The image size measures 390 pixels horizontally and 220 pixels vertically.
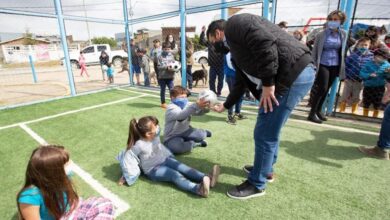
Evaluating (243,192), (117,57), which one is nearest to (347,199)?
(243,192)

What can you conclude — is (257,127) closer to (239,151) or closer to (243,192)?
(243,192)

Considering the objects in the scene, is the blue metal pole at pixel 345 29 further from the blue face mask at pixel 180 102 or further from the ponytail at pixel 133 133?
the ponytail at pixel 133 133

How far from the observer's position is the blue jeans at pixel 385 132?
3.04m

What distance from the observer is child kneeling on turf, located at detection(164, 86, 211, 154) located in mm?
3139

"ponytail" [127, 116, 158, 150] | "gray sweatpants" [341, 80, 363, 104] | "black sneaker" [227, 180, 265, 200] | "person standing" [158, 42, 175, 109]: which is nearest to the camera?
"black sneaker" [227, 180, 265, 200]

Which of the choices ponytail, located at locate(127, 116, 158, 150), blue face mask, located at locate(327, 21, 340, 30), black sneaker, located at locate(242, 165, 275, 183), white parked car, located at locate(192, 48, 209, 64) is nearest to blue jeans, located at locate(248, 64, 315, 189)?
black sneaker, located at locate(242, 165, 275, 183)

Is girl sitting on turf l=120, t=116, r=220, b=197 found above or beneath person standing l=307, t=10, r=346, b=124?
beneath

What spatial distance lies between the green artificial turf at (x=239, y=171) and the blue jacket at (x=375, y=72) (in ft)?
5.41

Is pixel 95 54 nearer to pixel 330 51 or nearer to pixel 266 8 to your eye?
pixel 266 8

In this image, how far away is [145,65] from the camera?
32.5ft

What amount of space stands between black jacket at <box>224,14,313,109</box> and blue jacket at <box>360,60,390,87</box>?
3.92 m

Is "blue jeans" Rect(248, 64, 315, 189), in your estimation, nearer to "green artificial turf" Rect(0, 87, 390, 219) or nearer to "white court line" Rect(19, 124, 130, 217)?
"green artificial turf" Rect(0, 87, 390, 219)

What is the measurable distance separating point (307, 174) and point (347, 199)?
1.69 feet

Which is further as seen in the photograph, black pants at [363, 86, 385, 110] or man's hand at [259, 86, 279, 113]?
black pants at [363, 86, 385, 110]
